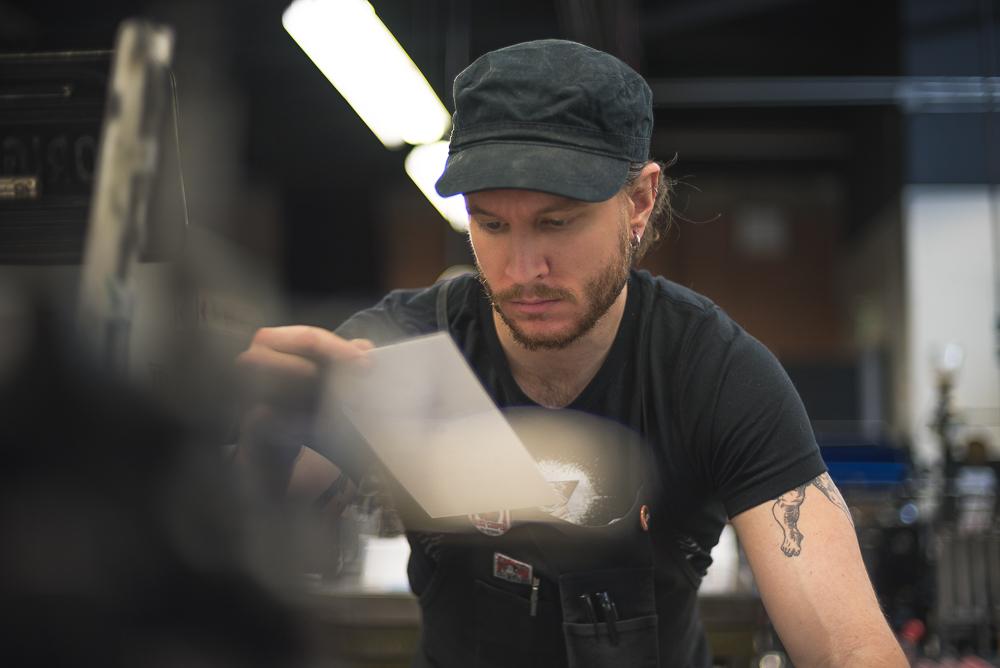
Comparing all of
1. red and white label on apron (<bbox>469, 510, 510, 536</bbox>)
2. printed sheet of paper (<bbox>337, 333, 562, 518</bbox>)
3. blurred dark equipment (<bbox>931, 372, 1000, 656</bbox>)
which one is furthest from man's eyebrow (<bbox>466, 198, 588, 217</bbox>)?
blurred dark equipment (<bbox>931, 372, 1000, 656</bbox>)

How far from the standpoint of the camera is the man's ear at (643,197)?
1135 mm

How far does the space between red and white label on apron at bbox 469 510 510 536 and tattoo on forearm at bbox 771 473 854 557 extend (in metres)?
0.38

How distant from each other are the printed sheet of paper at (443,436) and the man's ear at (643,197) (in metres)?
0.39

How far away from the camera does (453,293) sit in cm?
125

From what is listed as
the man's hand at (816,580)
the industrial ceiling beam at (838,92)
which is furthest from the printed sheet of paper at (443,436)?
the industrial ceiling beam at (838,92)

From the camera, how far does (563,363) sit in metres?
1.15

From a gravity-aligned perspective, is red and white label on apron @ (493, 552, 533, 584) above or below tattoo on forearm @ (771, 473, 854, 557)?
below

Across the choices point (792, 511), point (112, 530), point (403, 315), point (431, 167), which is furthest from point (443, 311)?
point (431, 167)

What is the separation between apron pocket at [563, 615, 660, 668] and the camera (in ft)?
3.48

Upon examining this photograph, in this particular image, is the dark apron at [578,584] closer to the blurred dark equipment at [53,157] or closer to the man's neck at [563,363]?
the man's neck at [563,363]

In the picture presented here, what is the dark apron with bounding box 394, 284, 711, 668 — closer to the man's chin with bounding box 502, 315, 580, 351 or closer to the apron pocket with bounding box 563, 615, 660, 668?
the apron pocket with bounding box 563, 615, 660, 668

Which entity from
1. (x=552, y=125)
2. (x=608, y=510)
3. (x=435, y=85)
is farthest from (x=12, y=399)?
(x=435, y=85)

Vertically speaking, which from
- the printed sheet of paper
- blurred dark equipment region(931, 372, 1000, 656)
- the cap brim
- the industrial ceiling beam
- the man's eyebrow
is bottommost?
blurred dark equipment region(931, 372, 1000, 656)

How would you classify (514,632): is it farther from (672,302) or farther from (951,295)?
(951,295)
